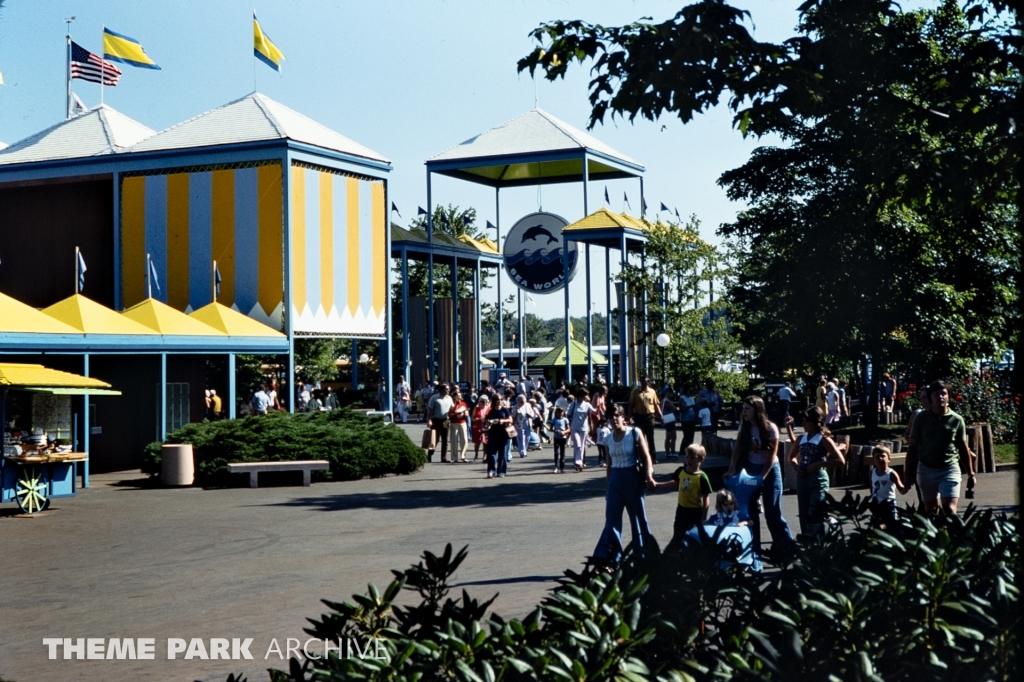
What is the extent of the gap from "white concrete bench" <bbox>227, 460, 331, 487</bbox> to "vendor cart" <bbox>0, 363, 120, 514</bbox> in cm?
290

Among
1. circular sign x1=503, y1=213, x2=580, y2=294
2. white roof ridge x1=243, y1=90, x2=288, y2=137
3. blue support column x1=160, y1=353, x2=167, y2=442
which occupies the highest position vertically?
white roof ridge x1=243, y1=90, x2=288, y2=137

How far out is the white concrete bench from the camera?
2100 cm

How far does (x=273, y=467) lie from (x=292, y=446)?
702 millimetres

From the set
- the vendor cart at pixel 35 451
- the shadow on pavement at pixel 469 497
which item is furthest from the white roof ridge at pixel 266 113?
the shadow on pavement at pixel 469 497

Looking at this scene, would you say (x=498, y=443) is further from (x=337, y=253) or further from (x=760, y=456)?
(x=337, y=253)

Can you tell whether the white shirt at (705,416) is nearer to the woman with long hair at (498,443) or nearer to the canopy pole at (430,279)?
the woman with long hair at (498,443)

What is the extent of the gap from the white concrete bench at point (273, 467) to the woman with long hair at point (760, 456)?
38.0 ft

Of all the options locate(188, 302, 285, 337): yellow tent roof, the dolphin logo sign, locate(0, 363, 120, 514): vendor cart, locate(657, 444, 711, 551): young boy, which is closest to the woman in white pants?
locate(188, 302, 285, 337): yellow tent roof

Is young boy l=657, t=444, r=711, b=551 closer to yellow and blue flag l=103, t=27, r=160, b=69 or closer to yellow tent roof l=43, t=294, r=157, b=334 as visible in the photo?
yellow tent roof l=43, t=294, r=157, b=334

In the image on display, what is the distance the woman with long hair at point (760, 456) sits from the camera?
35.7 feet

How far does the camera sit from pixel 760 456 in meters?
11.1

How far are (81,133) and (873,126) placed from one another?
33989 mm

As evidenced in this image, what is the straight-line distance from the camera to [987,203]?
7516 mm

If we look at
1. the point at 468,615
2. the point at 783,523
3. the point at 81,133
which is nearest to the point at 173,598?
the point at 783,523
